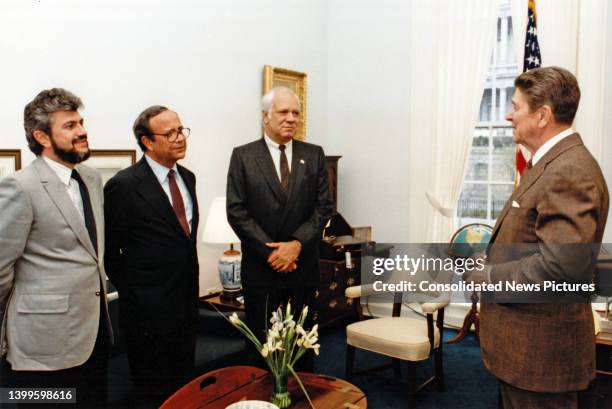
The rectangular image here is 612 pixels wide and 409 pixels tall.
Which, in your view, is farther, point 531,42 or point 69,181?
point 531,42

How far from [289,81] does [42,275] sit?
318cm

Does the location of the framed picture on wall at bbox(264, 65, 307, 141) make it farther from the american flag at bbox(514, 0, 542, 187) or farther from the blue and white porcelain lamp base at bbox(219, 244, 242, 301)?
the american flag at bbox(514, 0, 542, 187)

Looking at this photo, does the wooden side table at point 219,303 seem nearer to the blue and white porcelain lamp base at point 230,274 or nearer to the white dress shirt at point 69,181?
the blue and white porcelain lamp base at point 230,274

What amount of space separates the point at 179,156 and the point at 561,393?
184 centimetres

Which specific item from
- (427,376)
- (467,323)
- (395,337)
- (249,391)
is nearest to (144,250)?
(249,391)

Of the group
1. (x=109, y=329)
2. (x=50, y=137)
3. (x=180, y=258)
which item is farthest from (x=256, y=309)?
(x=50, y=137)

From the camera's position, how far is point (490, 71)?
470 centimetres

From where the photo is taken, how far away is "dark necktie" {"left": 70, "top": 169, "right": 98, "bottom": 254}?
2171 millimetres

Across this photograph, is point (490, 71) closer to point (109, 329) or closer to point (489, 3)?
point (489, 3)

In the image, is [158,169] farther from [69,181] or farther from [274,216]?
[274,216]

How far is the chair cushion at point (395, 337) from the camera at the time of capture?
10.4 ft

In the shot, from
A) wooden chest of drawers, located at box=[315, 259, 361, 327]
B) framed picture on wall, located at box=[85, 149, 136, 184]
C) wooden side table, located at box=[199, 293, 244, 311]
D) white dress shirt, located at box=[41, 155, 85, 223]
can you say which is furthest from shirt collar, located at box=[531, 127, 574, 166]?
wooden chest of drawers, located at box=[315, 259, 361, 327]

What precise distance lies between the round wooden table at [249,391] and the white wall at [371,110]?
3009mm

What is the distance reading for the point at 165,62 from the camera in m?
3.60
